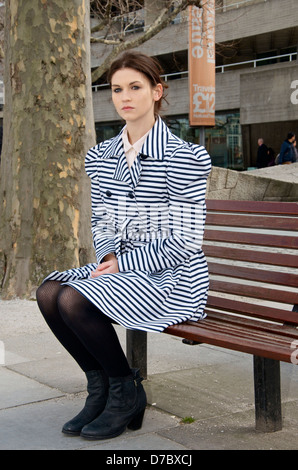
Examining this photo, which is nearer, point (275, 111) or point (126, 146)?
point (126, 146)

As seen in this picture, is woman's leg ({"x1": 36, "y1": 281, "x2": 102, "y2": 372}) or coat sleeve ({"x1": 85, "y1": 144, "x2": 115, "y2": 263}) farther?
coat sleeve ({"x1": 85, "y1": 144, "x2": 115, "y2": 263})

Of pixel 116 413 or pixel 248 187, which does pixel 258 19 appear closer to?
pixel 248 187

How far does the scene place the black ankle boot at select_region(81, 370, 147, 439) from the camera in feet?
9.62

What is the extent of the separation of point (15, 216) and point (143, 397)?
11.4 feet

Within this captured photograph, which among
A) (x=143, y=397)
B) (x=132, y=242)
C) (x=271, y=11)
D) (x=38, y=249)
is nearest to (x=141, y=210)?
(x=132, y=242)

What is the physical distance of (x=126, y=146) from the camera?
3404 millimetres

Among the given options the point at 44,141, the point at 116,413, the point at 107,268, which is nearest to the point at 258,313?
the point at 107,268

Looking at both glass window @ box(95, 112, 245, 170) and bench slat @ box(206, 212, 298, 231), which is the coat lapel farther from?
glass window @ box(95, 112, 245, 170)

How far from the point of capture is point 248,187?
51.0 feet

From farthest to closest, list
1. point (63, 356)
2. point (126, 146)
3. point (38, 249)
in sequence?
point (38, 249) → point (63, 356) → point (126, 146)

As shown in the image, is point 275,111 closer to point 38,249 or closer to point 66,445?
point 38,249

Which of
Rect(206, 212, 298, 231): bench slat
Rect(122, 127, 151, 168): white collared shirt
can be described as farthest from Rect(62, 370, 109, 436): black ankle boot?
Rect(206, 212, 298, 231): bench slat

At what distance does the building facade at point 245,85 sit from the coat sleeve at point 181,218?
24.9 m

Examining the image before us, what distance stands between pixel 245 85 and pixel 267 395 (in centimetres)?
2747
